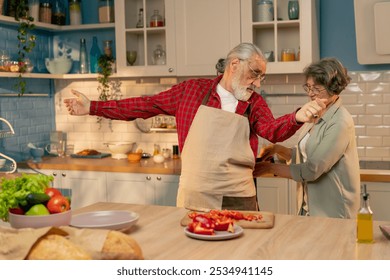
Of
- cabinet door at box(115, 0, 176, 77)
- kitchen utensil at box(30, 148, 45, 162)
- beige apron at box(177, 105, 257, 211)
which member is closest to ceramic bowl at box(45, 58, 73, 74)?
cabinet door at box(115, 0, 176, 77)

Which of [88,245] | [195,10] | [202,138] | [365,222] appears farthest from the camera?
[195,10]

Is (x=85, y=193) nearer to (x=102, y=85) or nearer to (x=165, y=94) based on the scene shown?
(x=102, y=85)

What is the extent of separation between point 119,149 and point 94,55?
90cm

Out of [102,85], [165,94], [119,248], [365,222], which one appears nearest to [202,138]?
[165,94]

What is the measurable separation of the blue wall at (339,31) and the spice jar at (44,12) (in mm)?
2437

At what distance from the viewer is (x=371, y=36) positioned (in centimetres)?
460

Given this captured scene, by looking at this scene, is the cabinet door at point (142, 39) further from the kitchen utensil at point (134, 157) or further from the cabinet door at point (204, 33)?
the kitchen utensil at point (134, 157)

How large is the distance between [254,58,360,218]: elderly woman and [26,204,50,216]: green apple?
163 centimetres

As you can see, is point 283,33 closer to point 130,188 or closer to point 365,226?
point 130,188

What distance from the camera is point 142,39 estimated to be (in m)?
5.40

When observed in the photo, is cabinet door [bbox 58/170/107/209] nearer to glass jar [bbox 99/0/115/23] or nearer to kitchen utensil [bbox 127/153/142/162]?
kitchen utensil [bbox 127/153/142/162]

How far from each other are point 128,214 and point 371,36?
2.81 metres

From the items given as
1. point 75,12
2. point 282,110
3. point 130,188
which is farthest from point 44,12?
point 282,110

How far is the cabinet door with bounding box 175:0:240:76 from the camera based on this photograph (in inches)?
191
